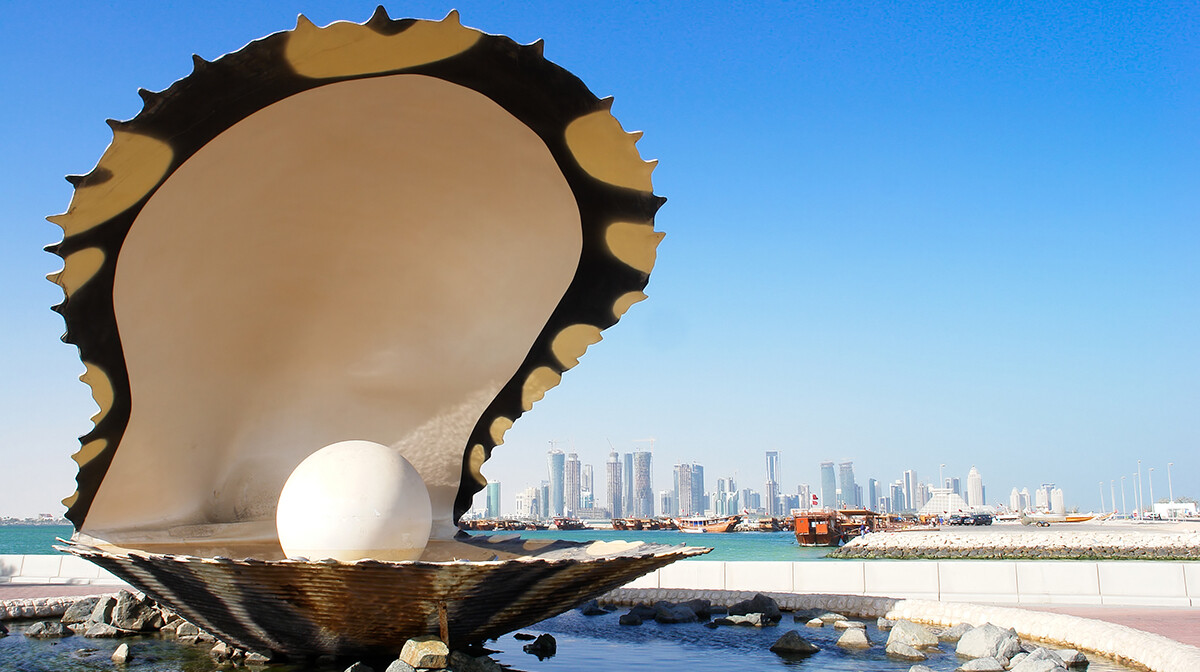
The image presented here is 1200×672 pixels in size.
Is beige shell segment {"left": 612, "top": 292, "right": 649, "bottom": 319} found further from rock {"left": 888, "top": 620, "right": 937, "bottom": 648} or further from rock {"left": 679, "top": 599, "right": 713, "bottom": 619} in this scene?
rock {"left": 888, "top": 620, "right": 937, "bottom": 648}

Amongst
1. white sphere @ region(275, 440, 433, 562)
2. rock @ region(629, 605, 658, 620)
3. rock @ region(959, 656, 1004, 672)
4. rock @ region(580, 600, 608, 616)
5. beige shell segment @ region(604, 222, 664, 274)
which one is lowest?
rock @ region(580, 600, 608, 616)

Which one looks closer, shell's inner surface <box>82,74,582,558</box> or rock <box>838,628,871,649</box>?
shell's inner surface <box>82,74,582,558</box>

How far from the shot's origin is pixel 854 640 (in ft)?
31.1

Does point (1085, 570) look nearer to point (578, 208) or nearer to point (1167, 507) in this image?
point (578, 208)

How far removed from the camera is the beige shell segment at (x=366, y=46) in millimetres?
7328

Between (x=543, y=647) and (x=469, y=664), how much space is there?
1971 mm

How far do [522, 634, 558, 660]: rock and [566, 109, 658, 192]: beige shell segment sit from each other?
5042mm

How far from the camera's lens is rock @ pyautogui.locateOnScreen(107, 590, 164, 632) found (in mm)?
10414

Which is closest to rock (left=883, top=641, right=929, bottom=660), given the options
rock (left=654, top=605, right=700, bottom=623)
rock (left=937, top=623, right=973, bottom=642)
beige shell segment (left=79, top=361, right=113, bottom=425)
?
rock (left=937, top=623, right=973, bottom=642)

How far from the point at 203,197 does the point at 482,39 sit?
133 inches

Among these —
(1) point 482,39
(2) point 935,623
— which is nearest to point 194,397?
(1) point 482,39

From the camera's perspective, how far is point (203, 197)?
8.76 meters

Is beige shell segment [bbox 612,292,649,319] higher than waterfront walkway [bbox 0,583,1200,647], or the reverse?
beige shell segment [bbox 612,292,649,319]

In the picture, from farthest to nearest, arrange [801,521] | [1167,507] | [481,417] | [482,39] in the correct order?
[1167,507], [801,521], [481,417], [482,39]
